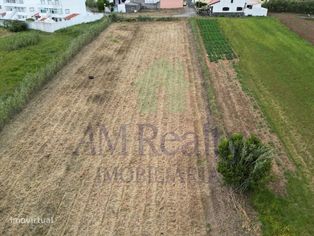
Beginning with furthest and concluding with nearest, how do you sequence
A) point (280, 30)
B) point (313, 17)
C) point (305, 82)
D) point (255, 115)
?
point (313, 17) → point (280, 30) → point (305, 82) → point (255, 115)

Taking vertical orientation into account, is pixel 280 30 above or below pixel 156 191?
above

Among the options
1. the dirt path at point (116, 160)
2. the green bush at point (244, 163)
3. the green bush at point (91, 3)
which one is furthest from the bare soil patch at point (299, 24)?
the green bush at point (91, 3)

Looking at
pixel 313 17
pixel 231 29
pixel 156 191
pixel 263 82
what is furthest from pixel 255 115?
pixel 313 17

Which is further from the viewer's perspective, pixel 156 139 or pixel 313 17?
pixel 313 17

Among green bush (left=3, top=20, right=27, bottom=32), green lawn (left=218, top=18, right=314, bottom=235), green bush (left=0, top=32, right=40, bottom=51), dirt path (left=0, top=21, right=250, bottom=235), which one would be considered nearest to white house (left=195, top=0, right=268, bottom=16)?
green lawn (left=218, top=18, right=314, bottom=235)

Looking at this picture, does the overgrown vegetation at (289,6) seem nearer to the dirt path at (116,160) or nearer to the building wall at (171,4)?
the building wall at (171,4)

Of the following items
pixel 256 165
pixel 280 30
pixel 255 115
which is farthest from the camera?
pixel 280 30

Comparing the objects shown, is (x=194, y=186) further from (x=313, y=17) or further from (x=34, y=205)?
(x=313, y=17)

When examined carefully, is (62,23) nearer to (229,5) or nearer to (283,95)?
(229,5)

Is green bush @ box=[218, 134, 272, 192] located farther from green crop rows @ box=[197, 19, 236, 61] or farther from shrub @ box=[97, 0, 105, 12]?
shrub @ box=[97, 0, 105, 12]
